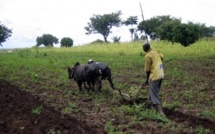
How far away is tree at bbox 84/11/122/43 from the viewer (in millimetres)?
66806

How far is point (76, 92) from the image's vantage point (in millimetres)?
13172

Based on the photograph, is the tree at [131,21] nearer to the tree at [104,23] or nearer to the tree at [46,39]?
the tree at [104,23]

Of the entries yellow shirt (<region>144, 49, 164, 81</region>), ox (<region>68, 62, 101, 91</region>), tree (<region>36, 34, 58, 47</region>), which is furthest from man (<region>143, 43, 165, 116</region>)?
tree (<region>36, 34, 58, 47</region>)

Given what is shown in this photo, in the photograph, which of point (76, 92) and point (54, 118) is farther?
point (76, 92)

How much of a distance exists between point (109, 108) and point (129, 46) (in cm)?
2864

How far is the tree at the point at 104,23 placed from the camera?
6681 cm

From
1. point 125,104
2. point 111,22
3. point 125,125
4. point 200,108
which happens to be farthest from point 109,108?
point 111,22

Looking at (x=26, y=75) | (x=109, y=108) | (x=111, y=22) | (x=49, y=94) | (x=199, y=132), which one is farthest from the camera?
(x=111, y=22)

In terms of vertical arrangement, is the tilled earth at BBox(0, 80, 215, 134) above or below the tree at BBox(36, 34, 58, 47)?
below

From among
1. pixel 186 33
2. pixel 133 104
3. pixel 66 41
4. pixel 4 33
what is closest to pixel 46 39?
pixel 66 41

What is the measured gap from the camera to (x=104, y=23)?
66812 millimetres

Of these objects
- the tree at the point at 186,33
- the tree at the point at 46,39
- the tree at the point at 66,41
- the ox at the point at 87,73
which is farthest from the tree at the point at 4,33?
the ox at the point at 87,73

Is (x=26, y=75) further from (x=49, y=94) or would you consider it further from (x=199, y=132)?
→ (x=199, y=132)

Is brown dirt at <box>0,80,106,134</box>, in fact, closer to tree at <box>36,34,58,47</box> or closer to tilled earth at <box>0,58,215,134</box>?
tilled earth at <box>0,58,215,134</box>
